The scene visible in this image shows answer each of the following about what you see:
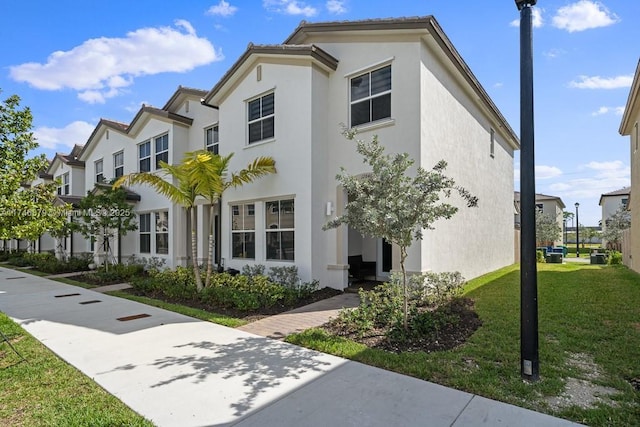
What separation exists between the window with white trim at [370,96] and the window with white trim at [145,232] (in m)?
11.8

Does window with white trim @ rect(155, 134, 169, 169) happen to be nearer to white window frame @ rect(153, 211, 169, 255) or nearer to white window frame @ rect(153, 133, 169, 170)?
white window frame @ rect(153, 133, 169, 170)

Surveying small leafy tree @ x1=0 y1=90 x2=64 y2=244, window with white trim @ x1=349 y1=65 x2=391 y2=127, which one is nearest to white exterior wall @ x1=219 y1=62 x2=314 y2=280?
window with white trim @ x1=349 y1=65 x2=391 y2=127

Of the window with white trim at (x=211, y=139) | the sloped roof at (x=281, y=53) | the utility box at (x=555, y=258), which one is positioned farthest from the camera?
the utility box at (x=555, y=258)

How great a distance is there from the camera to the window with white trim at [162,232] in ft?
54.6

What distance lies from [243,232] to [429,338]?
26.7ft

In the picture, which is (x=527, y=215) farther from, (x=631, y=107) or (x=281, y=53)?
(x=631, y=107)

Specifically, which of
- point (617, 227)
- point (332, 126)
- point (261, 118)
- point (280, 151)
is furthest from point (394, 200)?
point (617, 227)

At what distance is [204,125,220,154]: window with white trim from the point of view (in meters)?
15.7

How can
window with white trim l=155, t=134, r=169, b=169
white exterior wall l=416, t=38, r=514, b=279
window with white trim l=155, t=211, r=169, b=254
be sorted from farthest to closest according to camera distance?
window with white trim l=155, t=134, r=169, b=169
window with white trim l=155, t=211, r=169, b=254
white exterior wall l=416, t=38, r=514, b=279

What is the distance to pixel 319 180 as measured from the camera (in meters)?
11.0

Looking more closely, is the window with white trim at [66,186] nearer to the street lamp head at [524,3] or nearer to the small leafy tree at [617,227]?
the street lamp head at [524,3]

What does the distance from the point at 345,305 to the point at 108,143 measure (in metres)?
17.9

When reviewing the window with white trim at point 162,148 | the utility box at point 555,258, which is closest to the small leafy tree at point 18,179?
the window with white trim at point 162,148

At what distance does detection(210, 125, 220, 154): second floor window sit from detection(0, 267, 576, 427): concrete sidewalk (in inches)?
371
